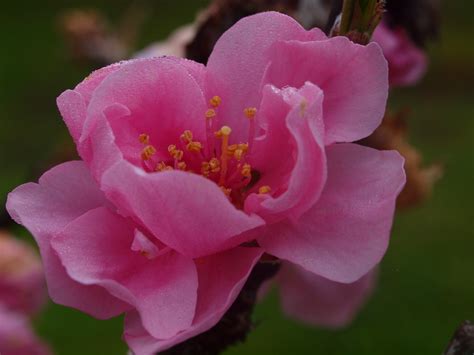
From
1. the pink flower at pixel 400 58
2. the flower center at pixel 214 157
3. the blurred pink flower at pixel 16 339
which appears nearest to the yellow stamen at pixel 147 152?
the flower center at pixel 214 157

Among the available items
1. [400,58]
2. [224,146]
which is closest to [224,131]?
[224,146]

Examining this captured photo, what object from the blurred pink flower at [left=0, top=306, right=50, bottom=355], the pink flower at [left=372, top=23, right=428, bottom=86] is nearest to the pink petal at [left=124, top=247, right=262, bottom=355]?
the pink flower at [left=372, top=23, right=428, bottom=86]

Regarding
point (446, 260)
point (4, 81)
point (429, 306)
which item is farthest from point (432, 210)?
point (4, 81)

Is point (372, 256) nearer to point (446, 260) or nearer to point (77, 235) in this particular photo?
point (77, 235)

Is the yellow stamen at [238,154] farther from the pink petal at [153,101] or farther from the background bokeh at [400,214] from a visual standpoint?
the background bokeh at [400,214]

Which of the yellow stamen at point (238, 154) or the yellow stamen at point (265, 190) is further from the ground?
the yellow stamen at point (238, 154)

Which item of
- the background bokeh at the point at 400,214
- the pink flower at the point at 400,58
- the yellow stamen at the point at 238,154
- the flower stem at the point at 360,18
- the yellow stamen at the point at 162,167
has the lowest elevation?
the background bokeh at the point at 400,214
